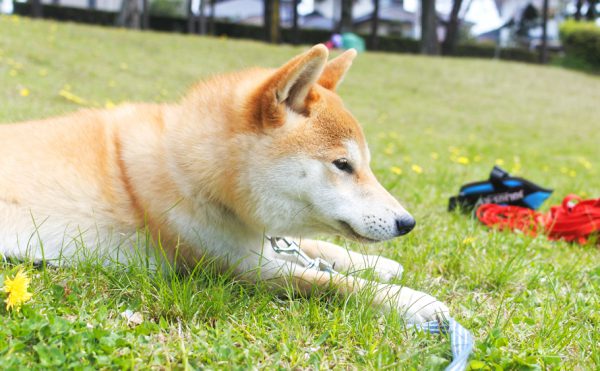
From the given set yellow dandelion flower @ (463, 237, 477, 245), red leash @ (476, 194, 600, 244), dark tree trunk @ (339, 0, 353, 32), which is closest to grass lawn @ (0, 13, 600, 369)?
yellow dandelion flower @ (463, 237, 477, 245)

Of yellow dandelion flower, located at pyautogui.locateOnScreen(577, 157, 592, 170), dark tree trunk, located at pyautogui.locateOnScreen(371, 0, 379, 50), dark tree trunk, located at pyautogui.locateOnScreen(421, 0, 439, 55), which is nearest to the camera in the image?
yellow dandelion flower, located at pyautogui.locateOnScreen(577, 157, 592, 170)

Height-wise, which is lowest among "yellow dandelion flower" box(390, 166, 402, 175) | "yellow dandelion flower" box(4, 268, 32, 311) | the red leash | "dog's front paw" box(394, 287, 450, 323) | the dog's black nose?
"yellow dandelion flower" box(390, 166, 402, 175)

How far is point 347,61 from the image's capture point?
2803mm

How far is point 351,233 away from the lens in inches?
91.0

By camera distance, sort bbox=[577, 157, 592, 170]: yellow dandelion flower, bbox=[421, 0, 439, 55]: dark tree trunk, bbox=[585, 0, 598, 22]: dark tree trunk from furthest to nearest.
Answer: bbox=[585, 0, 598, 22]: dark tree trunk → bbox=[421, 0, 439, 55]: dark tree trunk → bbox=[577, 157, 592, 170]: yellow dandelion flower

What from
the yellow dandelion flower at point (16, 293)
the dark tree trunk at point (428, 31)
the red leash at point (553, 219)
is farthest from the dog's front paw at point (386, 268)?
the dark tree trunk at point (428, 31)

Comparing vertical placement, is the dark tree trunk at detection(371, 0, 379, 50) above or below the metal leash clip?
above

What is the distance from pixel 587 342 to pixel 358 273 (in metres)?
0.94

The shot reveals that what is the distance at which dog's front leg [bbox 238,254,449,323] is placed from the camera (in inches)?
85.3

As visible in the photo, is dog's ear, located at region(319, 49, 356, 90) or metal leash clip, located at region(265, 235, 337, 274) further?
dog's ear, located at region(319, 49, 356, 90)

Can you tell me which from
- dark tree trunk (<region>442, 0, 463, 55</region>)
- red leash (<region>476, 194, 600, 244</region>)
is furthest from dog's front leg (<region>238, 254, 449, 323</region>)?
dark tree trunk (<region>442, 0, 463, 55</region>)

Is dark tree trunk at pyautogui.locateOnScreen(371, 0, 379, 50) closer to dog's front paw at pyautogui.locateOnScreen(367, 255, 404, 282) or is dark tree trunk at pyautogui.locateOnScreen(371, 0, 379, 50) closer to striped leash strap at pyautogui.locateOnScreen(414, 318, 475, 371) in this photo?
dog's front paw at pyautogui.locateOnScreen(367, 255, 404, 282)

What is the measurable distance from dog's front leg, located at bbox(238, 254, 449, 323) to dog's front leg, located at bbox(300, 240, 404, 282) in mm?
352

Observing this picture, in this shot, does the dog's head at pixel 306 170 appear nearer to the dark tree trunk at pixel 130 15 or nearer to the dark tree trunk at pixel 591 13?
the dark tree trunk at pixel 130 15
